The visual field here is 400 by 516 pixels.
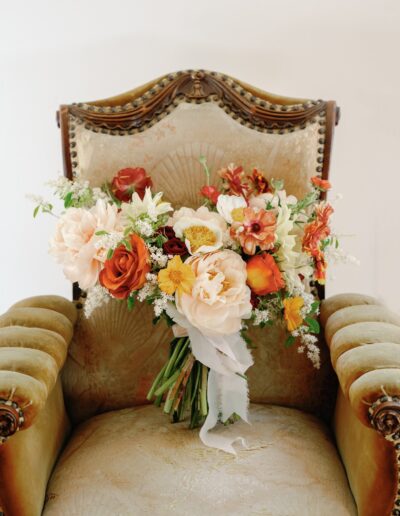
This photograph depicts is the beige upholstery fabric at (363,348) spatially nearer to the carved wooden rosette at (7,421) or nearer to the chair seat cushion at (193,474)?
the chair seat cushion at (193,474)

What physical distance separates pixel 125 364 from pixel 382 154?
3.15 ft

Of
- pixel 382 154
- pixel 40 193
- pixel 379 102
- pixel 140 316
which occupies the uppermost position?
pixel 379 102

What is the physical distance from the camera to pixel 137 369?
1.49 metres

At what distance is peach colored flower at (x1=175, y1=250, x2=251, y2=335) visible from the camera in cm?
110

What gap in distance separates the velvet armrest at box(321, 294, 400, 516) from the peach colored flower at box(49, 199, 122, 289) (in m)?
0.49

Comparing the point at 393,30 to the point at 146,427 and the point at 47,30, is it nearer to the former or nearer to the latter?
the point at 47,30

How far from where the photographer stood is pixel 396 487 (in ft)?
3.35

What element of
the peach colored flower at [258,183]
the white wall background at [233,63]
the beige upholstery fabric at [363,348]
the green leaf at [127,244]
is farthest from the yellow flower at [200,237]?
the white wall background at [233,63]

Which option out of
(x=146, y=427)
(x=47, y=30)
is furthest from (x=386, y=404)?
(x=47, y=30)

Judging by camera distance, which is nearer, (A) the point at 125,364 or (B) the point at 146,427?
(B) the point at 146,427

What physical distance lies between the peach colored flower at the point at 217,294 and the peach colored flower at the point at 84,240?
0.17 m

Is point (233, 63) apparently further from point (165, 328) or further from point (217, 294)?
point (217, 294)

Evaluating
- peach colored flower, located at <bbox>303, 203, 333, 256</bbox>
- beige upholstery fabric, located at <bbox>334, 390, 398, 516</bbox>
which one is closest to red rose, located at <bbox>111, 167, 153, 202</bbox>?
peach colored flower, located at <bbox>303, 203, 333, 256</bbox>

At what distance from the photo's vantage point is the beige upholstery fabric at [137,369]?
1479 millimetres
